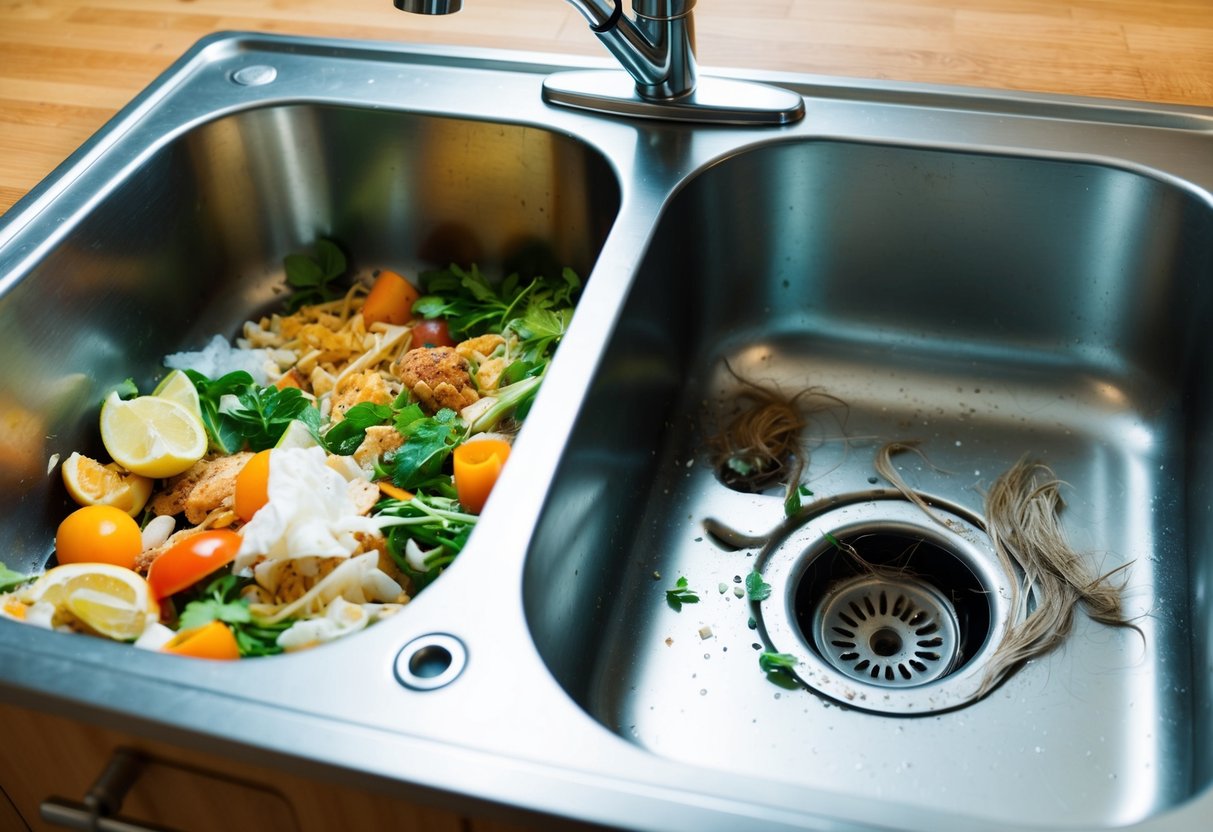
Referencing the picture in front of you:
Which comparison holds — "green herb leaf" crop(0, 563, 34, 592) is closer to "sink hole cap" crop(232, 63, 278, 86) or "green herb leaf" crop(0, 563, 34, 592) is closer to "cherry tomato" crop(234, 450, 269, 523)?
"cherry tomato" crop(234, 450, 269, 523)

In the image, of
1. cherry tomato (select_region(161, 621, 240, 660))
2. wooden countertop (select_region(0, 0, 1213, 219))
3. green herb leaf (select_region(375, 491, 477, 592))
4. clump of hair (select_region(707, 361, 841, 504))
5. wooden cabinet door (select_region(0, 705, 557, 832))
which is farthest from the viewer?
wooden countertop (select_region(0, 0, 1213, 219))

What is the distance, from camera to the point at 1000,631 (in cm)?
90

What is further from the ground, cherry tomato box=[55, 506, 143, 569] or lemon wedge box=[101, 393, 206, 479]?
lemon wedge box=[101, 393, 206, 479]

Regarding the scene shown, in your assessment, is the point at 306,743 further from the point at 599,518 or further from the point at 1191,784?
the point at 1191,784

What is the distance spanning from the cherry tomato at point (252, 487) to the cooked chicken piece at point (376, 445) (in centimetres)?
9

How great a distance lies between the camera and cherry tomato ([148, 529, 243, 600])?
805 mm

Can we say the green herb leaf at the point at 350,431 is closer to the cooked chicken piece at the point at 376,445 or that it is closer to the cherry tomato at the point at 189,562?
the cooked chicken piece at the point at 376,445

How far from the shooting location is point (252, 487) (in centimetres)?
86

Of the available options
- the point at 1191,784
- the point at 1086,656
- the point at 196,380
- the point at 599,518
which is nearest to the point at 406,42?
the point at 196,380

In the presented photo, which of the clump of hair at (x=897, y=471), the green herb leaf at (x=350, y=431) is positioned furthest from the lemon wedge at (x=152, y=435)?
the clump of hair at (x=897, y=471)

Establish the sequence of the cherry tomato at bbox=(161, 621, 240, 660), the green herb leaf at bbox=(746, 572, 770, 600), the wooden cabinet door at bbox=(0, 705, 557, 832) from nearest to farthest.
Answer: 1. the wooden cabinet door at bbox=(0, 705, 557, 832)
2. the cherry tomato at bbox=(161, 621, 240, 660)
3. the green herb leaf at bbox=(746, 572, 770, 600)

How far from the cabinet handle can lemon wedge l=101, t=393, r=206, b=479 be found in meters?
0.33

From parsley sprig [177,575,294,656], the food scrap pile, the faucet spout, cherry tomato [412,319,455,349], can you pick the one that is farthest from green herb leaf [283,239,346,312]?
parsley sprig [177,575,294,656]

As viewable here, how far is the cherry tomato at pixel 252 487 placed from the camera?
2.83ft
